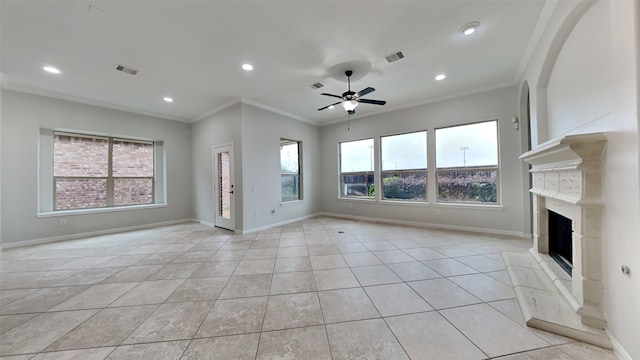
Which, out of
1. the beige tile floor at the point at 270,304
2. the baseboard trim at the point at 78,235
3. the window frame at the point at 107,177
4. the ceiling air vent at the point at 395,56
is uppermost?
the ceiling air vent at the point at 395,56

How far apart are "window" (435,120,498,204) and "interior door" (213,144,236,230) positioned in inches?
196

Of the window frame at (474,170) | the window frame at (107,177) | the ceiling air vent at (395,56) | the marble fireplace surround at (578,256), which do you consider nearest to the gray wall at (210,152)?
the window frame at (107,177)

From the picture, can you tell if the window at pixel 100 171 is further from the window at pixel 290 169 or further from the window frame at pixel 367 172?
the window frame at pixel 367 172

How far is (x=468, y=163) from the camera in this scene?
15.9ft

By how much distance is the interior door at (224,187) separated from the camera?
5199 millimetres

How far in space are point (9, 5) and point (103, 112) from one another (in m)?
3.46

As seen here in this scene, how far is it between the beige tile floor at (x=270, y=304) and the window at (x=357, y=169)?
2676mm

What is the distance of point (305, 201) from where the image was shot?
6.66 metres

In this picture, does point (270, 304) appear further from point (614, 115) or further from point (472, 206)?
point (472, 206)

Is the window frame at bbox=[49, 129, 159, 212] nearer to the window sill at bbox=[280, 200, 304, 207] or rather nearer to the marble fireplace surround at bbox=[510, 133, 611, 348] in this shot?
the window sill at bbox=[280, 200, 304, 207]

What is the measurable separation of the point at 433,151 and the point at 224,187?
5.30 m

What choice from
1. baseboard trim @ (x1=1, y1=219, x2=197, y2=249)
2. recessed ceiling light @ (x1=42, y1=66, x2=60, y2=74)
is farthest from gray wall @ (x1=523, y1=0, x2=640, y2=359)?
baseboard trim @ (x1=1, y1=219, x2=197, y2=249)

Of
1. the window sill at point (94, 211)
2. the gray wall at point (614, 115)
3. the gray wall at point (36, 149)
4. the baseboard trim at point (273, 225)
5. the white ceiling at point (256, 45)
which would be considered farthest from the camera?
the baseboard trim at point (273, 225)

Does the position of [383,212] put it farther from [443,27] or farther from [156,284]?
[156,284]
